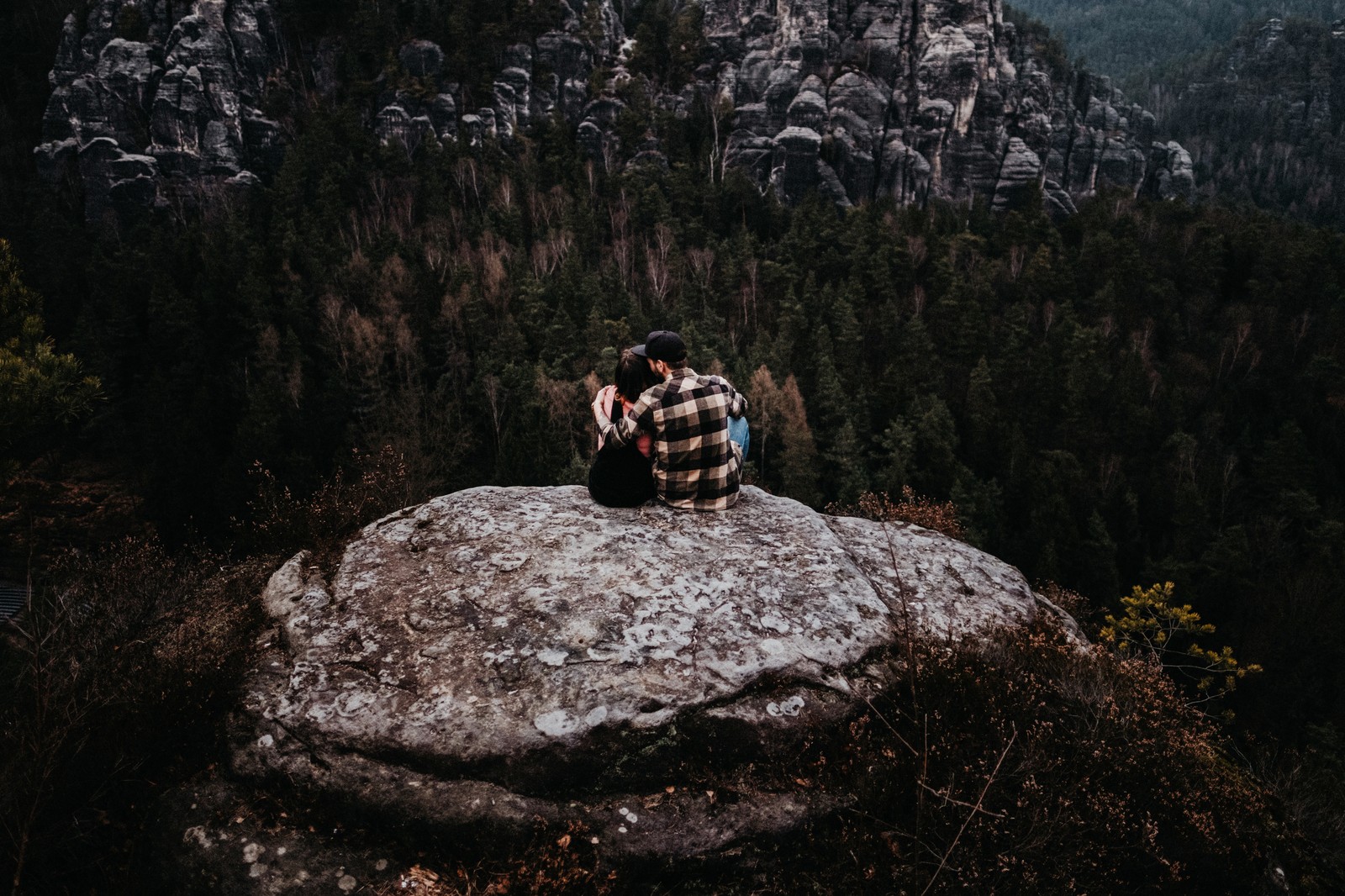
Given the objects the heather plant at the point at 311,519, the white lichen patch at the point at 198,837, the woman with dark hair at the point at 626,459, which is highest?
the woman with dark hair at the point at 626,459

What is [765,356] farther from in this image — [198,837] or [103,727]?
[198,837]

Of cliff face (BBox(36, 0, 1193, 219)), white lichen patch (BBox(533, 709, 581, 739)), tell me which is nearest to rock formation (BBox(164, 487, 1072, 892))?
white lichen patch (BBox(533, 709, 581, 739))

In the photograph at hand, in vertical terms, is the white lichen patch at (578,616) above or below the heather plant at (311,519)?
above

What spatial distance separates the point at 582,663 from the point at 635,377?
2.57m

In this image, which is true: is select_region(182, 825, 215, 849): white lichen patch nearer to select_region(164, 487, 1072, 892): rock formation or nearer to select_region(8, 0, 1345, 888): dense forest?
select_region(164, 487, 1072, 892): rock formation

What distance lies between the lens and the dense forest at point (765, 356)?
128 feet

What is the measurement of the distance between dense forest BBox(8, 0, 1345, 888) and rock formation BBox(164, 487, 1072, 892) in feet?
73.2

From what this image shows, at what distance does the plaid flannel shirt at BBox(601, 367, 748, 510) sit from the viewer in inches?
227

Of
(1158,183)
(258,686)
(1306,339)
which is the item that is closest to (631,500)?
(258,686)

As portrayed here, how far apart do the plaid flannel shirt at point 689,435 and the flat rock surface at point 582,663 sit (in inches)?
10.4

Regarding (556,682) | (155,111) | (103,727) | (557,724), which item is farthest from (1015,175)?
(103,727)

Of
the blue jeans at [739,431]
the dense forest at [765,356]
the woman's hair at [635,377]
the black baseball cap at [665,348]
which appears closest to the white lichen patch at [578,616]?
the blue jeans at [739,431]

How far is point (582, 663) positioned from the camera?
454cm

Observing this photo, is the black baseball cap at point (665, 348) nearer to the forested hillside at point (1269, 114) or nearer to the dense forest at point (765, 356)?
the dense forest at point (765, 356)
